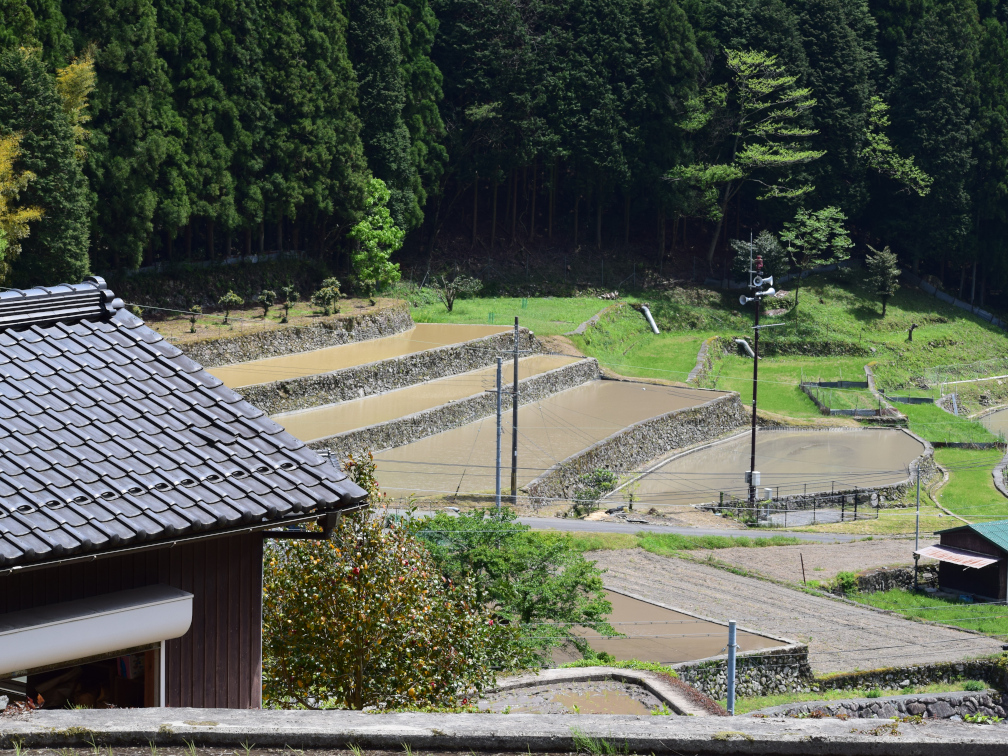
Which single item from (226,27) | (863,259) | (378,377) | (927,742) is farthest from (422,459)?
(863,259)

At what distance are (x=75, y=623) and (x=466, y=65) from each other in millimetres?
53252

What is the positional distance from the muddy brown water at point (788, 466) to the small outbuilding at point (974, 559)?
22.9 ft

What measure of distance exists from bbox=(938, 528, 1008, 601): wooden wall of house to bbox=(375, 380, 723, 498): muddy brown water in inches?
401

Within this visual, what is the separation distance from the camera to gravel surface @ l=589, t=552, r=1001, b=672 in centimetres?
1975

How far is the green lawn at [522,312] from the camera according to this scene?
4497 cm

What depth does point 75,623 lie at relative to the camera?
16.1 ft

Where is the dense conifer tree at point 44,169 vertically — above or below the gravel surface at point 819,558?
above

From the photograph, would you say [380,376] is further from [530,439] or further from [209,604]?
[209,604]

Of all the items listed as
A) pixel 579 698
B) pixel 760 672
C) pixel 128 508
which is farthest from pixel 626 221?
pixel 128 508

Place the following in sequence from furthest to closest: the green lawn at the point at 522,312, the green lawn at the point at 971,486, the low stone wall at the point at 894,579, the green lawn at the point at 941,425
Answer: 1. the green lawn at the point at 522,312
2. the green lawn at the point at 941,425
3. the green lawn at the point at 971,486
4. the low stone wall at the point at 894,579

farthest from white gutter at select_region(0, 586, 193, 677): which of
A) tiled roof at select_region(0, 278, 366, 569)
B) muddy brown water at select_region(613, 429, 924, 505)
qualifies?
muddy brown water at select_region(613, 429, 924, 505)

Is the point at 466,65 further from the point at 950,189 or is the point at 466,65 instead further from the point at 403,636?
the point at 403,636

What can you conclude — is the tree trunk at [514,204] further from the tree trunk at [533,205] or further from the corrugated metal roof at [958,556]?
the corrugated metal roof at [958,556]

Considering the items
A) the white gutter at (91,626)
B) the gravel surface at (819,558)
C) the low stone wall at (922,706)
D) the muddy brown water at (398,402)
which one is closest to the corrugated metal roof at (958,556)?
the gravel surface at (819,558)
